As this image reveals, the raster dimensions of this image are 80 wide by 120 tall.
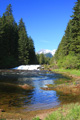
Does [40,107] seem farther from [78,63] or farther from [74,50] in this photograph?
[74,50]

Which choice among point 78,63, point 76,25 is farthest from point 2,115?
point 76,25

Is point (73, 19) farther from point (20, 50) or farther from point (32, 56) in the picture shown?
point (32, 56)

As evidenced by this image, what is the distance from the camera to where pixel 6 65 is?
150ft

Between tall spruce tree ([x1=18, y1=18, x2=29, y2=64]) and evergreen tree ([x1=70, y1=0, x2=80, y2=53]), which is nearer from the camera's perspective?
evergreen tree ([x1=70, y1=0, x2=80, y2=53])

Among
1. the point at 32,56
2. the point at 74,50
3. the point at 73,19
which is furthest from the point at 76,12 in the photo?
the point at 32,56

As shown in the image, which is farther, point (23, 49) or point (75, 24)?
point (23, 49)

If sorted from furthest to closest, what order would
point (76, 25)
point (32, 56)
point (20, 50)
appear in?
point (32, 56), point (20, 50), point (76, 25)

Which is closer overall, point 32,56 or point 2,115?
point 2,115

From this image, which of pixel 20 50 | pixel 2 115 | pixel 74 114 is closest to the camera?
pixel 74 114

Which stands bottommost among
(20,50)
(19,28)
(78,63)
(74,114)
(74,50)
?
(74,114)

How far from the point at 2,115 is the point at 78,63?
946 inches

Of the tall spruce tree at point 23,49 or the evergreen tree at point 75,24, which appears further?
the tall spruce tree at point 23,49

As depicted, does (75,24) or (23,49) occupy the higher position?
(75,24)

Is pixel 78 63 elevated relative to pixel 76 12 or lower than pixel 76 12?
lower
